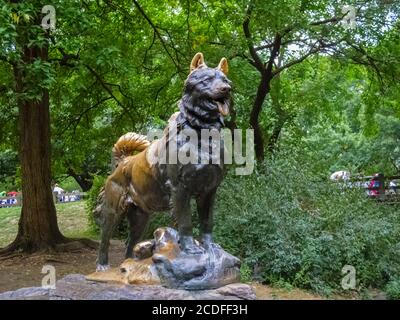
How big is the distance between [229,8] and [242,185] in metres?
3.93

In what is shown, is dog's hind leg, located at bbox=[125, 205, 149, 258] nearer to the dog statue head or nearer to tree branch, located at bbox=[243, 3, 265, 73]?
the dog statue head

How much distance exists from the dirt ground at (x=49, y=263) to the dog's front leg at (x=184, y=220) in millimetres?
3580

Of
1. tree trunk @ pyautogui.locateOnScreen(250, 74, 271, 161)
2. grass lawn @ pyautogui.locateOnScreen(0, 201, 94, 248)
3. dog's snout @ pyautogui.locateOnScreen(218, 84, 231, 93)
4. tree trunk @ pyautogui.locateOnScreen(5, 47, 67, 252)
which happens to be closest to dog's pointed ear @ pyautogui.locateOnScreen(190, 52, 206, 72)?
dog's snout @ pyautogui.locateOnScreen(218, 84, 231, 93)

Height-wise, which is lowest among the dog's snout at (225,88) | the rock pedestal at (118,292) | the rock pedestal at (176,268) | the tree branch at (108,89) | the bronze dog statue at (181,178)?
the rock pedestal at (118,292)

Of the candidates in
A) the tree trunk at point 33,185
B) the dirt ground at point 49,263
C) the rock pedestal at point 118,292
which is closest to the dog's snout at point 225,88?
the rock pedestal at point 118,292

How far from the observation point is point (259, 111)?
48.5 ft

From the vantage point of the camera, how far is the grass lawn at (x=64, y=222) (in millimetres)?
16927

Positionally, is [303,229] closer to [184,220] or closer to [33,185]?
[184,220]

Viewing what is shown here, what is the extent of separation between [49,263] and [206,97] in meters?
7.04

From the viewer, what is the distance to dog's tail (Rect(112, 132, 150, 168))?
19.7 feet

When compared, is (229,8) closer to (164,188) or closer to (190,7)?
(190,7)

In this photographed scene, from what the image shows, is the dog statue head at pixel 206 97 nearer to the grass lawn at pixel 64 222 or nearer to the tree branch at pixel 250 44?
the tree branch at pixel 250 44

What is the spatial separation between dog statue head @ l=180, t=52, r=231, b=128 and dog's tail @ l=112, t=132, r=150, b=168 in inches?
44.2

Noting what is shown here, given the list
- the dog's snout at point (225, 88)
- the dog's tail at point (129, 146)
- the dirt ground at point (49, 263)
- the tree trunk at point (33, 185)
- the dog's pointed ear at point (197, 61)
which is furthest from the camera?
the tree trunk at point (33, 185)
